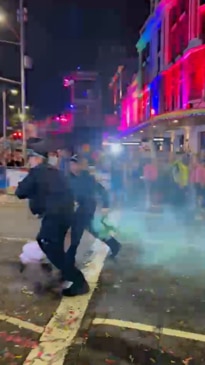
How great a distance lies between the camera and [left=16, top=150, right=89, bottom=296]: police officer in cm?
536

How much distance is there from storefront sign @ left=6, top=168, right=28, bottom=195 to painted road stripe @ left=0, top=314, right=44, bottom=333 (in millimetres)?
10606

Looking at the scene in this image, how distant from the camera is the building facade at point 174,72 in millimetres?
31562

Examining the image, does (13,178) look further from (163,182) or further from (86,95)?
(86,95)

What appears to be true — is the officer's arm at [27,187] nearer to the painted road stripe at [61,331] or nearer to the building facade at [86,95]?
the painted road stripe at [61,331]

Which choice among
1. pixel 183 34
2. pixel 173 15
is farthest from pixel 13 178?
pixel 173 15

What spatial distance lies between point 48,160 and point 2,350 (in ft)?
7.95

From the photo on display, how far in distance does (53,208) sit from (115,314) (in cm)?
142

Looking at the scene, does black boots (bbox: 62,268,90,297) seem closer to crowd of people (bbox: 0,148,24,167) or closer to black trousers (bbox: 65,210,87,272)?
black trousers (bbox: 65,210,87,272)

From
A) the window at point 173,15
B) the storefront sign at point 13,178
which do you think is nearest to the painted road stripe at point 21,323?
the storefront sign at point 13,178

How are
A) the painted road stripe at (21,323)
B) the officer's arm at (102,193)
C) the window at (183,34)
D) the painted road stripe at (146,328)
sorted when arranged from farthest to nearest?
the window at (183,34)
the officer's arm at (102,193)
the painted road stripe at (21,323)
the painted road stripe at (146,328)

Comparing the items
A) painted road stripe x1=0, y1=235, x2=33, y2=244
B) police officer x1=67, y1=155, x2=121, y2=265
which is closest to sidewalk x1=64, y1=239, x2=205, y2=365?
police officer x1=67, y1=155, x2=121, y2=265

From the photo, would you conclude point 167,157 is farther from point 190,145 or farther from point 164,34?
point 164,34

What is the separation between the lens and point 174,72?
40.2 metres

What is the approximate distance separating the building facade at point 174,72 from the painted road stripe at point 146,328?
21.0 meters
